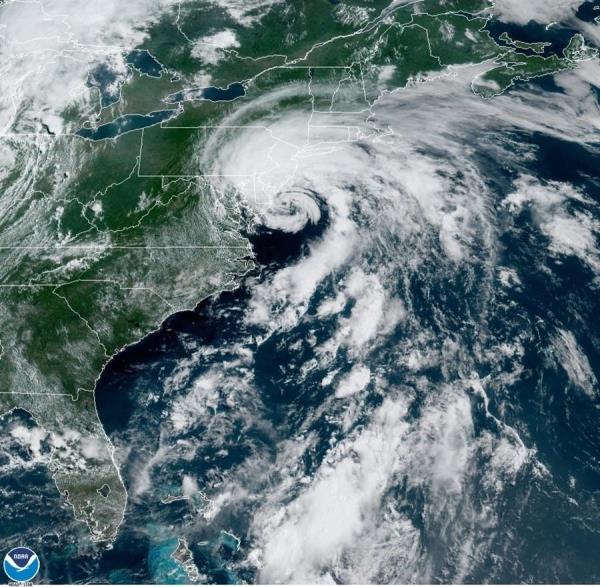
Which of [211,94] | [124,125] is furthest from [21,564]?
[211,94]

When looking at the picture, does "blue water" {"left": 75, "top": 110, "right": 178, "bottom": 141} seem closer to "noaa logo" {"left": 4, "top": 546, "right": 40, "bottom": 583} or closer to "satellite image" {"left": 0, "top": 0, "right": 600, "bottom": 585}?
"satellite image" {"left": 0, "top": 0, "right": 600, "bottom": 585}

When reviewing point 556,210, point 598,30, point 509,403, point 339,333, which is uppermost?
point 598,30

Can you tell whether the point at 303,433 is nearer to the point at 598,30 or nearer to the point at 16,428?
the point at 16,428

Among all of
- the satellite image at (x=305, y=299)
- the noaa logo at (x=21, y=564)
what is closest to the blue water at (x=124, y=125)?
the satellite image at (x=305, y=299)

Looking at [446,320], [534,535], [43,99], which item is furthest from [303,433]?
[43,99]

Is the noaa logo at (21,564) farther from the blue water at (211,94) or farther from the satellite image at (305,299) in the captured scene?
the blue water at (211,94)

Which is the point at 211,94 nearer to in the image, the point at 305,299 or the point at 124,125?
the point at 124,125
